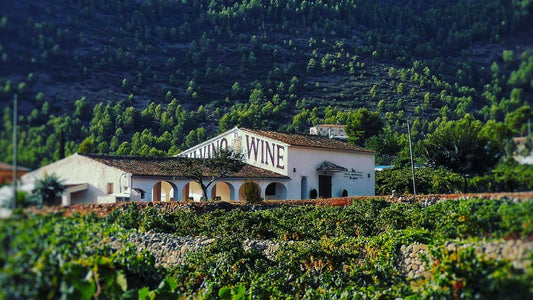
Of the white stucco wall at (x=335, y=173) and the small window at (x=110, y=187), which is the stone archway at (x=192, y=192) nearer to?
the white stucco wall at (x=335, y=173)

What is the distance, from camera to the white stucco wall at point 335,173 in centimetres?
3719

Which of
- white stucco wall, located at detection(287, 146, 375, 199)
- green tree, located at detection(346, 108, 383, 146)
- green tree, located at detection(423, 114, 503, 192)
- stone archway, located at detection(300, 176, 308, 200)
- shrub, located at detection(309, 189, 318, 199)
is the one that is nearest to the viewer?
green tree, located at detection(423, 114, 503, 192)

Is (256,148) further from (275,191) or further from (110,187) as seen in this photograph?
(110,187)

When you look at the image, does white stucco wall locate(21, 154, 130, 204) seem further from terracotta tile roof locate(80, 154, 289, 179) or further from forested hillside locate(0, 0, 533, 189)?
terracotta tile roof locate(80, 154, 289, 179)

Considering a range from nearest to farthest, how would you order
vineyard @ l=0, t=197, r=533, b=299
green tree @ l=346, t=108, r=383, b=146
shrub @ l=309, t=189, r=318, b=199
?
1. vineyard @ l=0, t=197, r=533, b=299
2. shrub @ l=309, t=189, r=318, b=199
3. green tree @ l=346, t=108, r=383, b=146

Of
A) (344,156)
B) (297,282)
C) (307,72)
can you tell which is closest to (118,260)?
(297,282)

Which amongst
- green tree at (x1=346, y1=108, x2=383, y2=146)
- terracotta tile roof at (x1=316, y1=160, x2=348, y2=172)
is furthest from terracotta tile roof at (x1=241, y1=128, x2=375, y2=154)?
green tree at (x1=346, y1=108, x2=383, y2=146)

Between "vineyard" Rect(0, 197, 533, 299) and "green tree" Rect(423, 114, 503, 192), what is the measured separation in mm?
408

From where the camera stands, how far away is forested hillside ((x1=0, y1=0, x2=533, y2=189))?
6.39 meters

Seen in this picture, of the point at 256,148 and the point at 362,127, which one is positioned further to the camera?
the point at 362,127

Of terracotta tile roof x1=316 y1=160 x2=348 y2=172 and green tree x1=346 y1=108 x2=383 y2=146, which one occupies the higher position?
green tree x1=346 y1=108 x2=383 y2=146

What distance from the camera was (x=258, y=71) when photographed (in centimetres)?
10044

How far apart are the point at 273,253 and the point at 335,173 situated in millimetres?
24651

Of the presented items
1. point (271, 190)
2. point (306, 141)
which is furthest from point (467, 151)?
point (306, 141)
